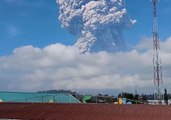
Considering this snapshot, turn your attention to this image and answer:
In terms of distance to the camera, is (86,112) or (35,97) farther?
(35,97)

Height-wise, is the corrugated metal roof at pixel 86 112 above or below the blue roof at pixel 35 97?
below

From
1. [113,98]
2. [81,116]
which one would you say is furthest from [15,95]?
[81,116]

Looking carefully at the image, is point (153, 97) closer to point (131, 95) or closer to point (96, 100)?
point (131, 95)

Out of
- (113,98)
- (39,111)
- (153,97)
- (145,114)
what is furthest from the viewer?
(153,97)

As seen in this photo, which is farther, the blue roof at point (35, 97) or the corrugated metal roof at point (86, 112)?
the blue roof at point (35, 97)

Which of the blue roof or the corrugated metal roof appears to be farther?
the blue roof
